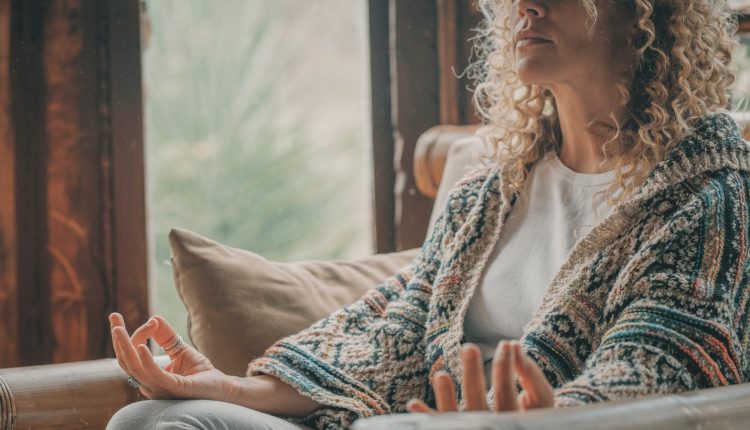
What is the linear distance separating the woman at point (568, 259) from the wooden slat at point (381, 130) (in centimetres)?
67

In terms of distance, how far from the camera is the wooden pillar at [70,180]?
1934mm

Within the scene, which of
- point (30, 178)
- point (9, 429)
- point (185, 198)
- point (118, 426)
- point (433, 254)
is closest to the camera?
point (118, 426)

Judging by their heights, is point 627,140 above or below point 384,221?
above

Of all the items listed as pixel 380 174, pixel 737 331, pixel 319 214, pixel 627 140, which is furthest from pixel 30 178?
pixel 737 331

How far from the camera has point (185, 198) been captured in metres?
2.17

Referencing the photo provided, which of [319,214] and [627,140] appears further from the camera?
[319,214]

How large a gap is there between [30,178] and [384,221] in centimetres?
86

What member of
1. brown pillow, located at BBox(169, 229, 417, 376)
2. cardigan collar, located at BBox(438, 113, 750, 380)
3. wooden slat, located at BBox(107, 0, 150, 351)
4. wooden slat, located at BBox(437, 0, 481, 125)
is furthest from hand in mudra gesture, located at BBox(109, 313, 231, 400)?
wooden slat, located at BBox(437, 0, 481, 125)

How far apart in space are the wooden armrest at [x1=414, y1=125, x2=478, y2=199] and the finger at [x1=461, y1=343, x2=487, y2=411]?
1035 mm

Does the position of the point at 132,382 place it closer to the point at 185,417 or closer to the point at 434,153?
the point at 185,417

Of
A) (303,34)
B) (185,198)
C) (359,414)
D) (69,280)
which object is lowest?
(359,414)

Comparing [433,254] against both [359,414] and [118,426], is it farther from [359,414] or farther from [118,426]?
[118,426]

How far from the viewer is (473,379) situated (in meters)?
0.89

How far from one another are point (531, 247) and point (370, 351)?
1.02 feet
